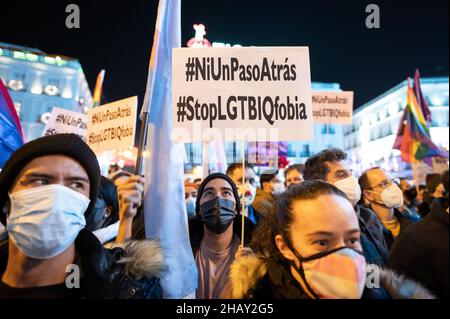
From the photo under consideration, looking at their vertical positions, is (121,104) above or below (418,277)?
above

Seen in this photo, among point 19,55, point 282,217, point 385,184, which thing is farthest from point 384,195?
point 19,55

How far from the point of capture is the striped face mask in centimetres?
158

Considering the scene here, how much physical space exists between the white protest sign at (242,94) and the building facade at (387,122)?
3769cm

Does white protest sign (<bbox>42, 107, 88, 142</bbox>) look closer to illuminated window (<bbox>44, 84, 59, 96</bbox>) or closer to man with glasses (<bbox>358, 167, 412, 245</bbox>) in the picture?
man with glasses (<bbox>358, 167, 412, 245</bbox>)

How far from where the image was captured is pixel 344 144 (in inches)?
2459

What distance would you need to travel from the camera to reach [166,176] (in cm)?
275

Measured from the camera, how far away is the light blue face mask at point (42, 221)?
164 cm

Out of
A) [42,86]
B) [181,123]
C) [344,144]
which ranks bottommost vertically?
[181,123]

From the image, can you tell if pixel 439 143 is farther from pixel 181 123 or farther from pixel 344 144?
pixel 181 123

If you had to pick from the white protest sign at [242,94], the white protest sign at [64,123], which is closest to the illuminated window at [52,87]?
the white protest sign at [64,123]

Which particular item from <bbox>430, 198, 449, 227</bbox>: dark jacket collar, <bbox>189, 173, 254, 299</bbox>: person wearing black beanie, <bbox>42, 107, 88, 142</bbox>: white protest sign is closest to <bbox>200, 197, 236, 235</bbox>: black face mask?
<bbox>189, 173, 254, 299</bbox>: person wearing black beanie
